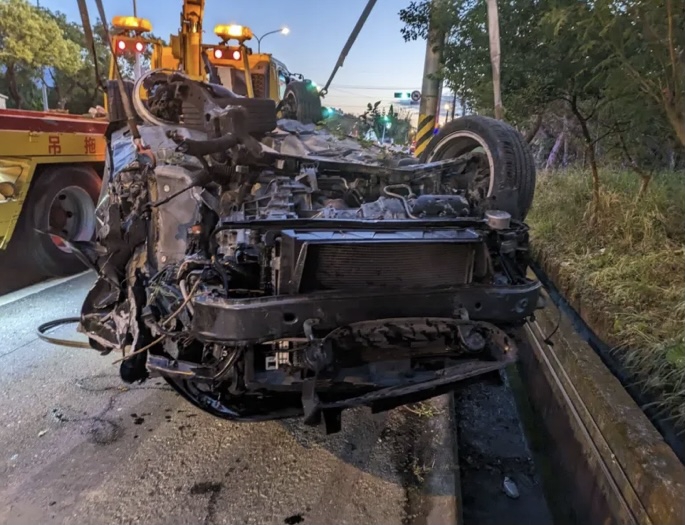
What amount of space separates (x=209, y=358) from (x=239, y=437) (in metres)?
0.73

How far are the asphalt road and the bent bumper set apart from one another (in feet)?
2.77

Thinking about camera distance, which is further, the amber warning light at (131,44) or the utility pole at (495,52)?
the amber warning light at (131,44)

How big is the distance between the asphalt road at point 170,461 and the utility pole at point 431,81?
5.51m

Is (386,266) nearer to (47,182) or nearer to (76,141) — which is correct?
(47,182)

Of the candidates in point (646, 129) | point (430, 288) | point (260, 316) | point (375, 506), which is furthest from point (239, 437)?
point (646, 129)

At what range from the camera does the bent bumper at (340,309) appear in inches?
90.4

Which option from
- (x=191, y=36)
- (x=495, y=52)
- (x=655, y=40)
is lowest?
(x=655, y=40)

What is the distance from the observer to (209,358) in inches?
102

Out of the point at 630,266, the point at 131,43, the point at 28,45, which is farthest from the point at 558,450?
the point at 28,45

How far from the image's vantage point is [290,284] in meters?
2.40

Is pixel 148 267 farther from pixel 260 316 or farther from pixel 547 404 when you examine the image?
pixel 547 404

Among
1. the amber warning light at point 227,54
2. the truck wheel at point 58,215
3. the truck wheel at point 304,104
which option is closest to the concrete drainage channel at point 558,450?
the truck wheel at point 304,104

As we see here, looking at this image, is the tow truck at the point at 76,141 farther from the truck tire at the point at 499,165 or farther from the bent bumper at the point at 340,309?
the bent bumper at the point at 340,309

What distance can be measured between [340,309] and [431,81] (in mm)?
7005
